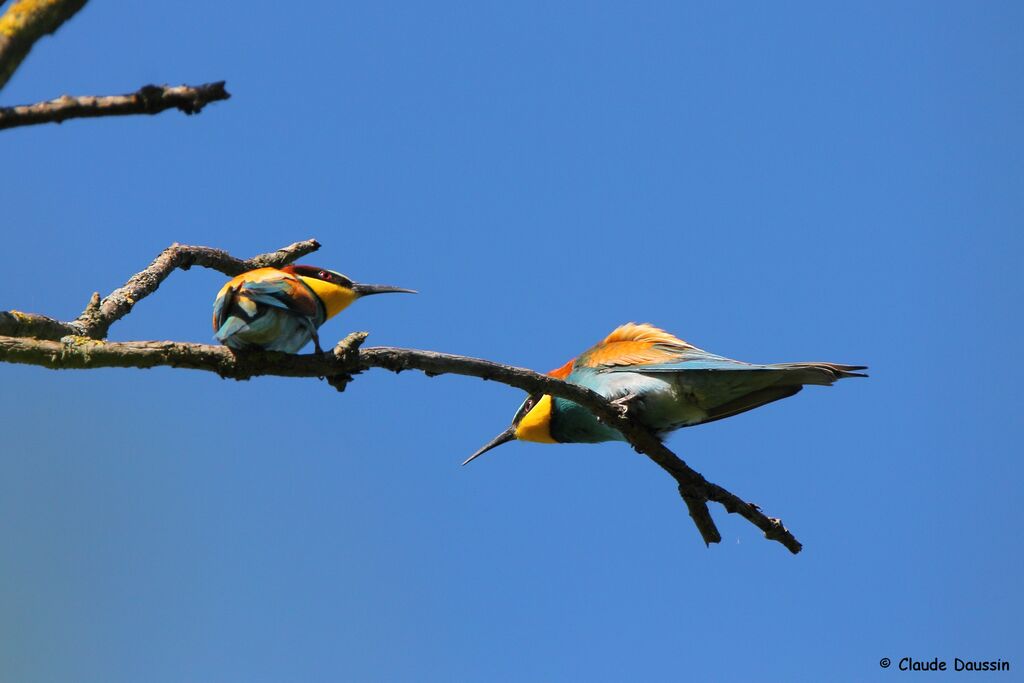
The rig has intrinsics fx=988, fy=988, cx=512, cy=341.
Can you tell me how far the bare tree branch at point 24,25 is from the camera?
7.90 feet

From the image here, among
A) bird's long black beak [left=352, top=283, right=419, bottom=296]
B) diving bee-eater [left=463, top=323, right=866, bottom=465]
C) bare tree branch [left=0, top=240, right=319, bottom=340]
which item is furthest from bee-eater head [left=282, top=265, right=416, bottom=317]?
diving bee-eater [left=463, top=323, right=866, bottom=465]

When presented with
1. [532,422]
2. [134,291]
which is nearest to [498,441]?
[532,422]

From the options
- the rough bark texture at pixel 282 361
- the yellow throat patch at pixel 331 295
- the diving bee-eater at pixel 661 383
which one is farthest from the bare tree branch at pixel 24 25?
the diving bee-eater at pixel 661 383

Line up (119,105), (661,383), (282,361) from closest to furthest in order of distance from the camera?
(119,105), (282,361), (661,383)

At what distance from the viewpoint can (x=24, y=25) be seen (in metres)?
2.44

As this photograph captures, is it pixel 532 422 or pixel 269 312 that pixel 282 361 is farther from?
pixel 532 422

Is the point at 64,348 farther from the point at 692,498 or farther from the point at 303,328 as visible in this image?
the point at 692,498

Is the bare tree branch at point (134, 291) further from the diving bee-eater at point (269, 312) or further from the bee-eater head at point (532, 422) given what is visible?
the bee-eater head at point (532, 422)

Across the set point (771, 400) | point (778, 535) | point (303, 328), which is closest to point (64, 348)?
point (303, 328)

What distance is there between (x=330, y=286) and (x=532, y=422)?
1.52m

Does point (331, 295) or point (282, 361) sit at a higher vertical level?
point (331, 295)

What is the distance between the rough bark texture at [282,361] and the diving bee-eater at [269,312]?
13 cm

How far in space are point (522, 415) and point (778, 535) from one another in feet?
5.65

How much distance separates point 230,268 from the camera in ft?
15.1
